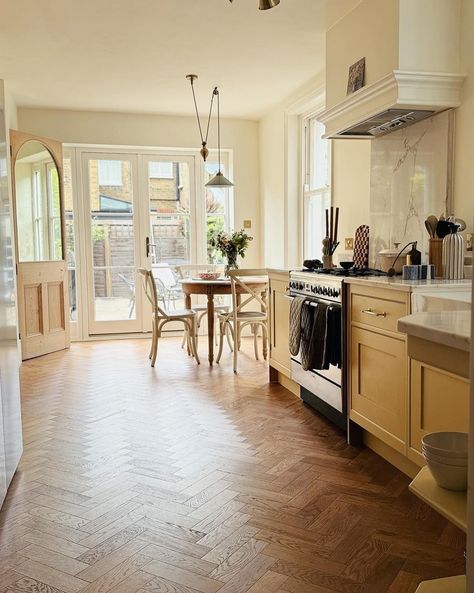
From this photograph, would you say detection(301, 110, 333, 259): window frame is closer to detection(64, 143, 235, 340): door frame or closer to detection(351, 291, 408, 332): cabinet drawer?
detection(64, 143, 235, 340): door frame

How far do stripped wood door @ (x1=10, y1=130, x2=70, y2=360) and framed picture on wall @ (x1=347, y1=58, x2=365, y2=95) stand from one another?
3398 mm

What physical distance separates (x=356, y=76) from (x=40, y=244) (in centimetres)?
372

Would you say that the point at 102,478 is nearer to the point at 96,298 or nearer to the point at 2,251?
the point at 2,251

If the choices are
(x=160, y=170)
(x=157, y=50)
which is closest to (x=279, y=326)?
(x=157, y=50)

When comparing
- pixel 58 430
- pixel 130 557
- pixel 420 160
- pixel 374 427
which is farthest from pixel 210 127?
pixel 130 557

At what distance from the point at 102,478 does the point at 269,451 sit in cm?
87

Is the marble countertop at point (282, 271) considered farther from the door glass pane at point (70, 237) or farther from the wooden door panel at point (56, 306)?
the door glass pane at point (70, 237)

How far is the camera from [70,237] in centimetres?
637

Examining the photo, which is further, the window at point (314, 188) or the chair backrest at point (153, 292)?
the window at point (314, 188)

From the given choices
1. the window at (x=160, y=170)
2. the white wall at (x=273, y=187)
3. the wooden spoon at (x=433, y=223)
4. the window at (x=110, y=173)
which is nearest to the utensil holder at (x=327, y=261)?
the wooden spoon at (x=433, y=223)

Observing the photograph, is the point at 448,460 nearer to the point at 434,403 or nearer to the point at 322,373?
the point at 434,403

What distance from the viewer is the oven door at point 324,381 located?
10.1 feet

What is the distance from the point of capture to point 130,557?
194 cm

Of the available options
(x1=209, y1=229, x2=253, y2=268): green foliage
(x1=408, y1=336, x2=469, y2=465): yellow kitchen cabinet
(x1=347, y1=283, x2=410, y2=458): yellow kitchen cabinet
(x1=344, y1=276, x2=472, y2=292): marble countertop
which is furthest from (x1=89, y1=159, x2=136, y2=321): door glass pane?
(x1=408, y1=336, x2=469, y2=465): yellow kitchen cabinet
